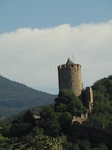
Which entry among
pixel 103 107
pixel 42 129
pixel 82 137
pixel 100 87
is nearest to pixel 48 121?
pixel 42 129

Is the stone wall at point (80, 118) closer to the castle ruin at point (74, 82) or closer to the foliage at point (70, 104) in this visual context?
the foliage at point (70, 104)

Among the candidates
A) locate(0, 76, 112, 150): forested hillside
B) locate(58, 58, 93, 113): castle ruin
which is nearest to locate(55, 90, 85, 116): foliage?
locate(0, 76, 112, 150): forested hillside

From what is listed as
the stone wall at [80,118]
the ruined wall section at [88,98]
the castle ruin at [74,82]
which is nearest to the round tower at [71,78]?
the castle ruin at [74,82]

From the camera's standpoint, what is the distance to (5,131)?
4816 cm

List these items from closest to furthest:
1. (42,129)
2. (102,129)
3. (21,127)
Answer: (102,129)
(42,129)
(21,127)

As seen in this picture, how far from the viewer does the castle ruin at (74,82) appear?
49.8 m

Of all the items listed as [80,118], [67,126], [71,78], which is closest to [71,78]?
[71,78]

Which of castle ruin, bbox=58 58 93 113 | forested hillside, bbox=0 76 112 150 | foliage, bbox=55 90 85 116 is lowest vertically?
forested hillside, bbox=0 76 112 150

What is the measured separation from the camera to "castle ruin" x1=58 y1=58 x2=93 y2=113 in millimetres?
49763

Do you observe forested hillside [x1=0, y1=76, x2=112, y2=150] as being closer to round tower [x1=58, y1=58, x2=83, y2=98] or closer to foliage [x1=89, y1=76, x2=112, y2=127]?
foliage [x1=89, y1=76, x2=112, y2=127]

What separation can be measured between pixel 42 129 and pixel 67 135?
100 inches

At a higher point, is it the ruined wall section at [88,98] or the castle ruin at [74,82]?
the castle ruin at [74,82]

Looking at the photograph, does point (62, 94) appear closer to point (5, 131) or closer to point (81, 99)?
point (81, 99)

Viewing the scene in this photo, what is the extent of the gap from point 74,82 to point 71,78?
22.0 inches
